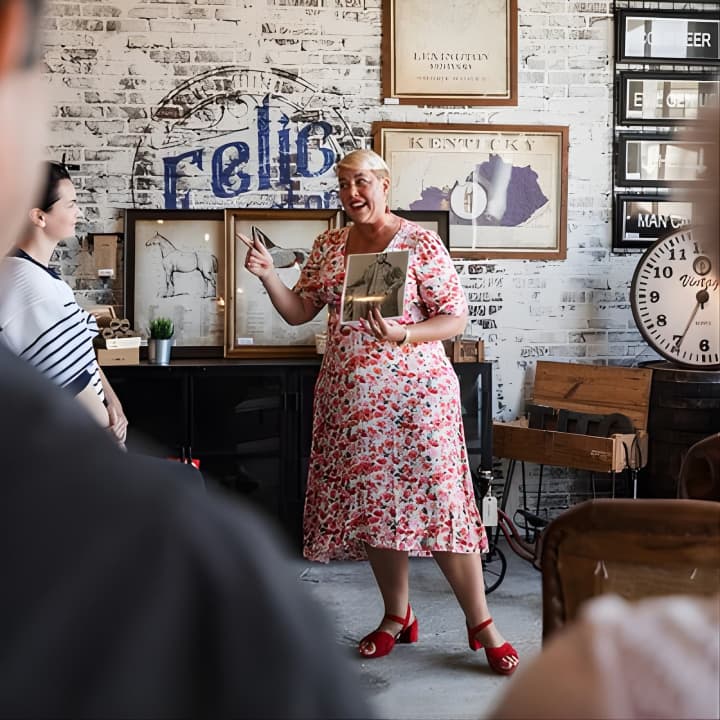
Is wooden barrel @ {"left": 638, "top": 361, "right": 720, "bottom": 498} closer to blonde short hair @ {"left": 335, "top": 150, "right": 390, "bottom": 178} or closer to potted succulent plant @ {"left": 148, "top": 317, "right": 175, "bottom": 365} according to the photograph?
blonde short hair @ {"left": 335, "top": 150, "right": 390, "bottom": 178}

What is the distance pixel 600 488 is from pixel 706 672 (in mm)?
5329

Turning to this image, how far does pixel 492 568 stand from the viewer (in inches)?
196

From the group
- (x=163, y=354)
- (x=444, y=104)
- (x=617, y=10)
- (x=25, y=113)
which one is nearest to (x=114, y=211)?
(x=163, y=354)

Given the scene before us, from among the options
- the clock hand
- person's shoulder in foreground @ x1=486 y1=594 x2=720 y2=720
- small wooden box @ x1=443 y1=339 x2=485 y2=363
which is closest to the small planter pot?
small wooden box @ x1=443 y1=339 x2=485 y2=363

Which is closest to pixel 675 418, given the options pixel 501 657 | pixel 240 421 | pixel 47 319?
pixel 501 657

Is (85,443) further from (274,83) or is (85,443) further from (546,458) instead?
(274,83)

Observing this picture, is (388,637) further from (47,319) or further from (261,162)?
(261,162)

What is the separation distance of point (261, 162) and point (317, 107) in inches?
17.1

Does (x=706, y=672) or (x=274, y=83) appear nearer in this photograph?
(x=706, y=672)

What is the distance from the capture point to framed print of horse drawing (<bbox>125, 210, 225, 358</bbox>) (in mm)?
5262

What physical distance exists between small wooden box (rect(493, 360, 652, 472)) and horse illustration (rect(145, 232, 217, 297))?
176 centimetres

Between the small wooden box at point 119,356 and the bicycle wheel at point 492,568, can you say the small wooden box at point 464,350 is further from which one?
the small wooden box at point 119,356

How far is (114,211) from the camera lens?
5.29m

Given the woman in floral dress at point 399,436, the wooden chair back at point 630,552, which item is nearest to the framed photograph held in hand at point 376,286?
the woman in floral dress at point 399,436
